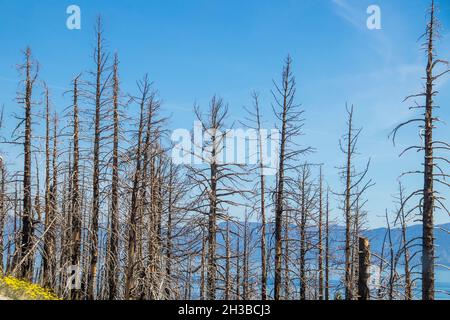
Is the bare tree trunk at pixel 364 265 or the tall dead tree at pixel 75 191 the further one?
the tall dead tree at pixel 75 191

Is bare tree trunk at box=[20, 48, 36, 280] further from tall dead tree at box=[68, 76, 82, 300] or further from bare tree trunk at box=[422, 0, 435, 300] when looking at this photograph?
bare tree trunk at box=[422, 0, 435, 300]

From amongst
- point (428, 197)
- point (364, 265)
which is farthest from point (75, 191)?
point (428, 197)

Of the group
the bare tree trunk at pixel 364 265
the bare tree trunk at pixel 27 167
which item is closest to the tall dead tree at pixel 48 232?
the bare tree trunk at pixel 27 167

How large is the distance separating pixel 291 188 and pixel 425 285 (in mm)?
7281

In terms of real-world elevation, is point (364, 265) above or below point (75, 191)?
below

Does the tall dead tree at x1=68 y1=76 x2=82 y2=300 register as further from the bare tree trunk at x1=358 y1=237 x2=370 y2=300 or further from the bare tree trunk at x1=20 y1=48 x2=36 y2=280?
the bare tree trunk at x1=358 y1=237 x2=370 y2=300

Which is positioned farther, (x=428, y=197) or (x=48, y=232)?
(x=48, y=232)

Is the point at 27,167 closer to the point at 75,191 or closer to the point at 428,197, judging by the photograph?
the point at 75,191

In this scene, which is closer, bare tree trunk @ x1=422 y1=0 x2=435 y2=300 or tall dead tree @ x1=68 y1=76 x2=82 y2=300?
bare tree trunk @ x1=422 y1=0 x2=435 y2=300

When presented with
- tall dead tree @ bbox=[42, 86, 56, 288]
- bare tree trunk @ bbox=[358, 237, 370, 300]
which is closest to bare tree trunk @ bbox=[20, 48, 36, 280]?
tall dead tree @ bbox=[42, 86, 56, 288]

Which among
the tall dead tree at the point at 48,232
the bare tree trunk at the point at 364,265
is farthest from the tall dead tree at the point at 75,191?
the bare tree trunk at the point at 364,265

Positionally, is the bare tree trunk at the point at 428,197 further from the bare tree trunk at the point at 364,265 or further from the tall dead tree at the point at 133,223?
the tall dead tree at the point at 133,223
